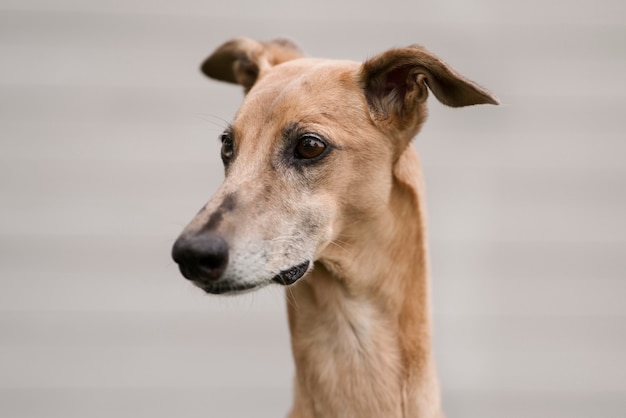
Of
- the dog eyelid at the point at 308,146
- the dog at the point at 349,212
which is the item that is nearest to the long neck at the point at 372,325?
the dog at the point at 349,212

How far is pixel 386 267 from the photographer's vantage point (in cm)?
242

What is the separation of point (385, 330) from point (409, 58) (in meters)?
0.83

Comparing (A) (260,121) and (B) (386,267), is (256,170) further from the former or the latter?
(B) (386,267)

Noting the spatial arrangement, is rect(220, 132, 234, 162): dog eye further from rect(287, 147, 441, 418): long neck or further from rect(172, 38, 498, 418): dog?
rect(287, 147, 441, 418): long neck

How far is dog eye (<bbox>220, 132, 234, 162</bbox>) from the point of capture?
2396 millimetres

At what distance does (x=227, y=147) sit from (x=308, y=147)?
294 millimetres

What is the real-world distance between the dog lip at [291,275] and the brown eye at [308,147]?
0.31m

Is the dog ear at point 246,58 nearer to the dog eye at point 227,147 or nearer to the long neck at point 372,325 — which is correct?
the dog eye at point 227,147

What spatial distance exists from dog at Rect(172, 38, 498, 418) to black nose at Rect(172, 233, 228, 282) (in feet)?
0.63

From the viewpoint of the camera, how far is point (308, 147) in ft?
7.45

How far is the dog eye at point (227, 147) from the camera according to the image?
94.3 inches

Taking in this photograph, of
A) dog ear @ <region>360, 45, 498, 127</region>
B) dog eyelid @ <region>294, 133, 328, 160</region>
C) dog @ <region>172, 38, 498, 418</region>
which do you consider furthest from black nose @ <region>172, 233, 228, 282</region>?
dog ear @ <region>360, 45, 498, 127</region>

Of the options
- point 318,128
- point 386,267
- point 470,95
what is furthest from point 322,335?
point 470,95

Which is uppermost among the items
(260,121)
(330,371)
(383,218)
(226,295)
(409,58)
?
(409,58)
